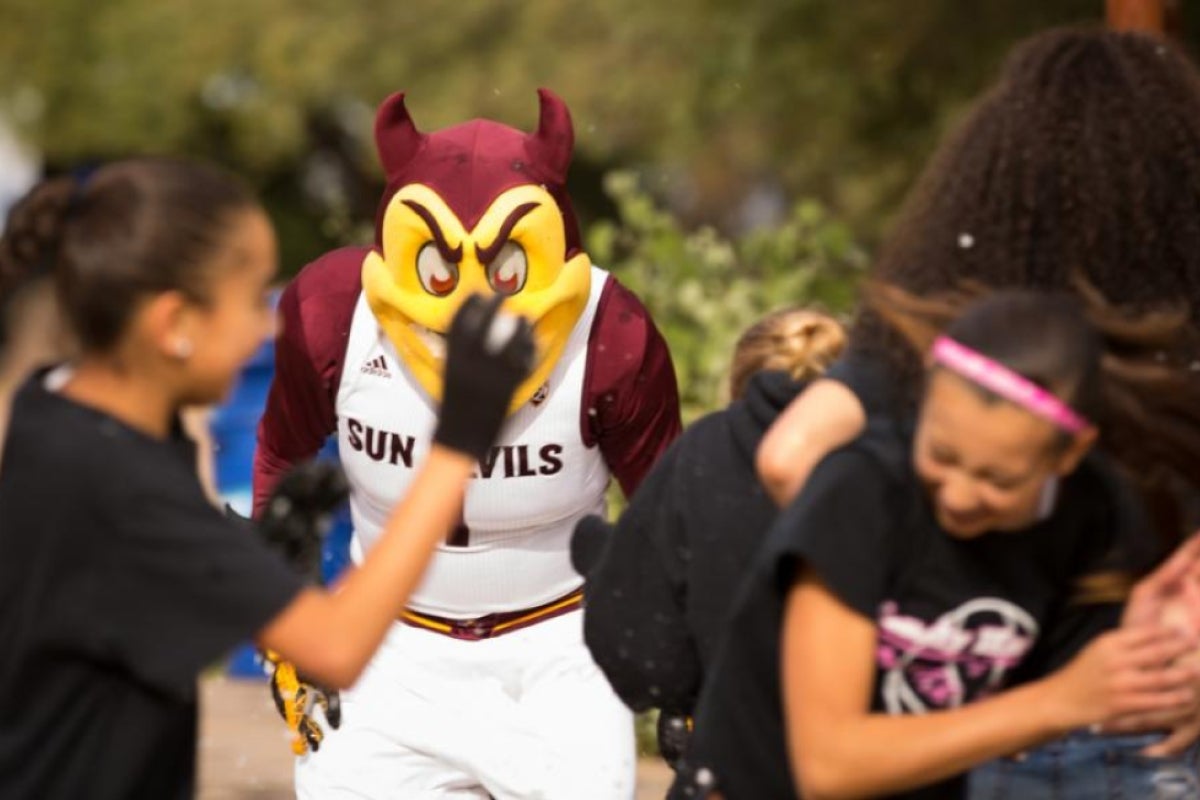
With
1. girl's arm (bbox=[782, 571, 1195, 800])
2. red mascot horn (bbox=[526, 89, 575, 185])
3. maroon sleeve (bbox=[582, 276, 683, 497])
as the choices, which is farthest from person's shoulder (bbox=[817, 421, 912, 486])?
red mascot horn (bbox=[526, 89, 575, 185])

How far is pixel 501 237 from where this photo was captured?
459 centimetres

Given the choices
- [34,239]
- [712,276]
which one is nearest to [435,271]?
[34,239]

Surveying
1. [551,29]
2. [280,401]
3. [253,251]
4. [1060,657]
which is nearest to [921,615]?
[1060,657]

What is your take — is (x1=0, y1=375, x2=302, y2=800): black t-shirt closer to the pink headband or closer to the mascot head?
the pink headband

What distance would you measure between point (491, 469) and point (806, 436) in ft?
6.14

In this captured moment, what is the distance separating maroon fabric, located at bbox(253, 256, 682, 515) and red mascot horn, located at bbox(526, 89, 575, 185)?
0.89ft

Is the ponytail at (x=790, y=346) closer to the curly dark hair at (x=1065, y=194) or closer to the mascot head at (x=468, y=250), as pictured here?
the mascot head at (x=468, y=250)

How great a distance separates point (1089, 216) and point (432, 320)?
188cm

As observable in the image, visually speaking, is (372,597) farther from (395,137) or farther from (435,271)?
(395,137)

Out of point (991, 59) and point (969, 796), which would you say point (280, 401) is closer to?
point (969, 796)

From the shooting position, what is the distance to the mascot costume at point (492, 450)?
4602 mm

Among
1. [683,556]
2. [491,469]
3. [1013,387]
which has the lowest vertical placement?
[491,469]

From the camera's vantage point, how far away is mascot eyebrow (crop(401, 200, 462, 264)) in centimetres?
458

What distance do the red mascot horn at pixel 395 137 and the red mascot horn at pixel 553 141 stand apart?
0.78 feet
